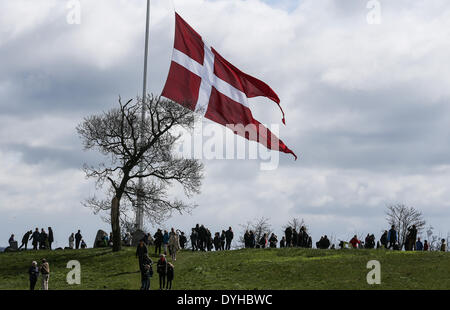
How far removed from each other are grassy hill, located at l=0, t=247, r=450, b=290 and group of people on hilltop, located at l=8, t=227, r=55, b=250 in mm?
4410

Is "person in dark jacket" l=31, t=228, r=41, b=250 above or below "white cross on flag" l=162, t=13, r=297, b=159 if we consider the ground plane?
below

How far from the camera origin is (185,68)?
1710 inches

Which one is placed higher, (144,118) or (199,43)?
(199,43)

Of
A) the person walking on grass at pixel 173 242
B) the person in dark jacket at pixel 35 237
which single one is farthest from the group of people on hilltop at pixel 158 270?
the person in dark jacket at pixel 35 237

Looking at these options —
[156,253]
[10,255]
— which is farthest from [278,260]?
[10,255]

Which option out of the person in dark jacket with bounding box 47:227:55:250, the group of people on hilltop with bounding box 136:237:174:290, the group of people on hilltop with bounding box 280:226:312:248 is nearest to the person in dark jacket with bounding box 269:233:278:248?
the group of people on hilltop with bounding box 280:226:312:248

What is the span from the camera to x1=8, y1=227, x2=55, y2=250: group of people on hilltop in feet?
182

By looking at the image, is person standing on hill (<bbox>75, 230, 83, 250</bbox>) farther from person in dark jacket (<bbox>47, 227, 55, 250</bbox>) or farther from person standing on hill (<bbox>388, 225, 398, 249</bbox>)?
person standing on hill (<bbox>388, 225, 398, 249</bbox>)

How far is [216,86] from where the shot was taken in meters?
43.4

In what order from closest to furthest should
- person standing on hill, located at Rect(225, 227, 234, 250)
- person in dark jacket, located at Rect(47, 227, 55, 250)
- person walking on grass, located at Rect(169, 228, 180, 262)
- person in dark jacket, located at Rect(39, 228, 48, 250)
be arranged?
person walking on grass, located at Rect(169, 228, 180, 262)
person standing on hill, located at Rect(225, 227, 234, 250)
person in dark jacket, located at Rect(39, 228, 48, 250)
person in dark jacket, located at Rect(47, 227, 55, 250)
